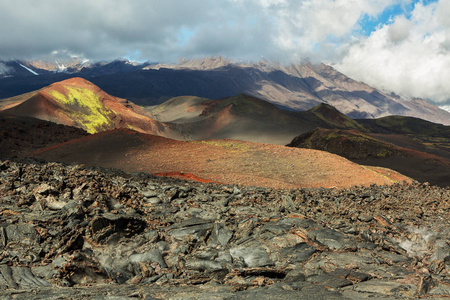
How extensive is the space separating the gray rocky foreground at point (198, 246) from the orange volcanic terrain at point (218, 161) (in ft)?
31.0

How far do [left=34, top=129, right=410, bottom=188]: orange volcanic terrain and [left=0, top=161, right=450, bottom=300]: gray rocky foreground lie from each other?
373 inches

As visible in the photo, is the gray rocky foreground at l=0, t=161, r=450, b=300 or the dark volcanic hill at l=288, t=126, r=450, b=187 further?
the dark volcanic hill at l=288, t=126, r=450, b=187

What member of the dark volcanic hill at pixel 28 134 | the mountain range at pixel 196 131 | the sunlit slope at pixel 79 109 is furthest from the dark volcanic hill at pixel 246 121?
the dark volcanic hill at pixel 28 134

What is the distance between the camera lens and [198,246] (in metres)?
8.03

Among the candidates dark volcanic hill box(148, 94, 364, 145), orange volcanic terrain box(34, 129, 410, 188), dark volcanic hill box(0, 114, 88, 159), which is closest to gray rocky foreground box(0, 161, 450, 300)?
orange volcanic terrain box(34, 129, 410, 188)

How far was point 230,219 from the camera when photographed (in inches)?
372

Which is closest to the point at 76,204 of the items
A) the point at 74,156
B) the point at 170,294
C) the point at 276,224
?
the point at 170,294

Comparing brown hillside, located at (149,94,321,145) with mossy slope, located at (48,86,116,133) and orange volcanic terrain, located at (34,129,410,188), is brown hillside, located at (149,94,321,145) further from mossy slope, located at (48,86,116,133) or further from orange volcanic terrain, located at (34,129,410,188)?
orange volcanic terrain, located at (34,129,410,188)

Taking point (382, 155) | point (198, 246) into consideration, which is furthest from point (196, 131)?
point (198, 246)

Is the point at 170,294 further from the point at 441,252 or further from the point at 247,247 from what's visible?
the point at 441,252

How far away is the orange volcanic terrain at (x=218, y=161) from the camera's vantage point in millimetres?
21688

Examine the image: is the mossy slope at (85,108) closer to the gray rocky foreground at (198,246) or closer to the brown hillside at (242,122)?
the brown hillside at (242,122)

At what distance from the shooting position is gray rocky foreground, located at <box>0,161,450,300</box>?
5695 mm

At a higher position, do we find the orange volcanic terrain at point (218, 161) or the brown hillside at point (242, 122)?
the brown hillside at point (242, 122)
